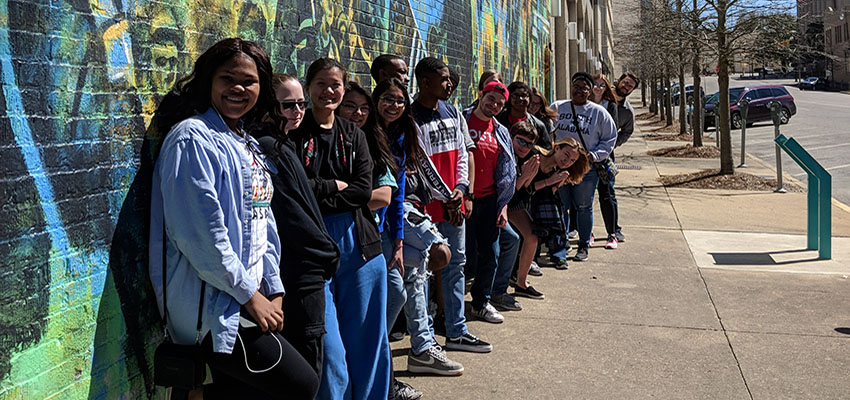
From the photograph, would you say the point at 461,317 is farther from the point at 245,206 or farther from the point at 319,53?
the point at 245,206

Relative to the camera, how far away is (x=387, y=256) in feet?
13.5

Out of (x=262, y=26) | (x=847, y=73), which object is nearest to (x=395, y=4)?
(x=262, y=26)

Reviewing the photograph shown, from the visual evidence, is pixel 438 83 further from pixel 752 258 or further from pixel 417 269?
pixel 752 258

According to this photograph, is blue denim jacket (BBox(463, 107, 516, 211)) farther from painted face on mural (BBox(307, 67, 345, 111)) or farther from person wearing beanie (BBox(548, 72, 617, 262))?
person wearing beanie (BBox(548, 72, 617, 262))

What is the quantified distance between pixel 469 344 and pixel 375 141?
5.87 feet

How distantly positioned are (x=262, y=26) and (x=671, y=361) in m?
3.19

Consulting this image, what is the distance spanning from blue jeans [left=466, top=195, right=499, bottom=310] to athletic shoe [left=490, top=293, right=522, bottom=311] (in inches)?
15.3

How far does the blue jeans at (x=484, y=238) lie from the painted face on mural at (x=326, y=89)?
2.17 meters

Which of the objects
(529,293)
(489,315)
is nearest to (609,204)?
(529,293)

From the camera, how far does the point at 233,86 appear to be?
281 centimetres

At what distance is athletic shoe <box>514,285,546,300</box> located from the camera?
643 centimetres

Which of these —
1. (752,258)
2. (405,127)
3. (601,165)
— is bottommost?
(752,258)

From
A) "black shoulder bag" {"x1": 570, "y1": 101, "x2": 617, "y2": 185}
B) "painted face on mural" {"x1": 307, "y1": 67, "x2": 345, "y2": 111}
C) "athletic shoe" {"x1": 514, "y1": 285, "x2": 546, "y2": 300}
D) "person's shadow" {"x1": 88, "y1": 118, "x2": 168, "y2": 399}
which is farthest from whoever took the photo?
"black shoulder bag" {"x1": 570, "y1": 101, "x2": 617, "y2": 185}

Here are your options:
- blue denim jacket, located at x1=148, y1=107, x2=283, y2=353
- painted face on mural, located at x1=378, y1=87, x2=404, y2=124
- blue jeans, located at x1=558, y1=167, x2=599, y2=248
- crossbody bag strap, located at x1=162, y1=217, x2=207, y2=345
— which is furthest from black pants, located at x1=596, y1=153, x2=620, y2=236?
crossbody bag strap, located at x1=162, y1=217, x2=207, y2=345
